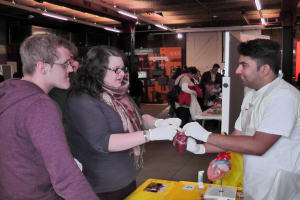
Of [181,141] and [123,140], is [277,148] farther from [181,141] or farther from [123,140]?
[123,140]

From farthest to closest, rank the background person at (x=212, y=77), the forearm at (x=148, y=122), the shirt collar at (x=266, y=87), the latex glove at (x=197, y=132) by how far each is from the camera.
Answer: the background person at (x=212, y=77), the forearm at (x=148, y=122), the latex glove at (x=197, y=132), the shirt collar at (x=266, y=87)

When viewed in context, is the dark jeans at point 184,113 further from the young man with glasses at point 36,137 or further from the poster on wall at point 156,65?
the poster on wall at point 156,65

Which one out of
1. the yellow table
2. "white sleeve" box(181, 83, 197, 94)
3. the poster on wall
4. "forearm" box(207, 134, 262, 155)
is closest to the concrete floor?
"white sleeve" box(181, 83, 197, 94)

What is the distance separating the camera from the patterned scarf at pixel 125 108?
5.71 feet

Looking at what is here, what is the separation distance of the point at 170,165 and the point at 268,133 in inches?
137

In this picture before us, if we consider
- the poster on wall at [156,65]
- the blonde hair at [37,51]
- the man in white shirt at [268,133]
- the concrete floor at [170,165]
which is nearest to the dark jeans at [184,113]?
the concrete floor at [170,165]

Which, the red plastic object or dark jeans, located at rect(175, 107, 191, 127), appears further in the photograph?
dark jeans, located at rect(175, 107, 191, 127)

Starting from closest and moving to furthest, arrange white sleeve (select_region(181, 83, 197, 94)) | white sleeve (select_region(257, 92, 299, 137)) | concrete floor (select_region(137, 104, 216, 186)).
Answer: white sleeve (select_region(257, 92, 299, 137)) → concrete floor (select_region(137, 104, 216, 186)) → white sleeve (select_region(181, 83, 197, 94))

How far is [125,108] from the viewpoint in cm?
183

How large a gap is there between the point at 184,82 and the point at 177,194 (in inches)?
175

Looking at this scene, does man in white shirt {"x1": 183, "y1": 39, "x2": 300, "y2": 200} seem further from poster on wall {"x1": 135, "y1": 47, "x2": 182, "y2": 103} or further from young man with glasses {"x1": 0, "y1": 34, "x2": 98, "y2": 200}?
poster on wall {"x1": 135, "y1": 47, "x2": 182, "y2": 103}

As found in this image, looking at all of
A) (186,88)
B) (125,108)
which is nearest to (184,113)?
(186,88)

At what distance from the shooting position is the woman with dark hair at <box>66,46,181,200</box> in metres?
1.62

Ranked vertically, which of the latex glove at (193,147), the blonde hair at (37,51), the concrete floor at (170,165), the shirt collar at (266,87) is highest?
the blonde hair at (37,51)
